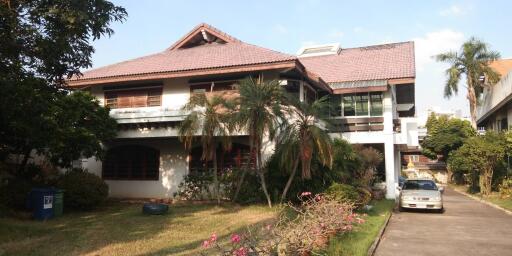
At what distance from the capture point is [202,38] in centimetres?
2183

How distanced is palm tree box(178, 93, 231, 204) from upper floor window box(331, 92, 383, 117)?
7.72 m

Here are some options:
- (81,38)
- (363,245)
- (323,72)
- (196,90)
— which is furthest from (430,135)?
(81,38)

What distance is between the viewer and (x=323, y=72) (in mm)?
23391

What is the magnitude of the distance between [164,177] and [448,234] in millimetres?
11765

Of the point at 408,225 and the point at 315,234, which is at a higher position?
the point at 315,234

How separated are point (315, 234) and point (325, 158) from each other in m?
6.21

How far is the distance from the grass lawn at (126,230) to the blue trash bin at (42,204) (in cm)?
42

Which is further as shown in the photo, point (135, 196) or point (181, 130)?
point (135, 196)

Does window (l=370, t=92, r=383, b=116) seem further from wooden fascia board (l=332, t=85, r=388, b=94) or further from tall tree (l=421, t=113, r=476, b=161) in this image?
tall tree (l=421, t=113, r=476, b=161)

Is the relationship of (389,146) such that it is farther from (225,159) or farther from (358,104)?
(225,159)

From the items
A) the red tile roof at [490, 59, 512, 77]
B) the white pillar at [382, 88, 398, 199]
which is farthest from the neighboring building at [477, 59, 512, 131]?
the white pillar at [382, 88, 398, 199]

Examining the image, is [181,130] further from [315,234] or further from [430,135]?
[430,135]

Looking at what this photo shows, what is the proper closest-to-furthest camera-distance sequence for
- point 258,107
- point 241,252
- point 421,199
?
point 241,252
point 258,107
point 421,199

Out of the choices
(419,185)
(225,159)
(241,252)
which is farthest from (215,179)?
(241,252)
